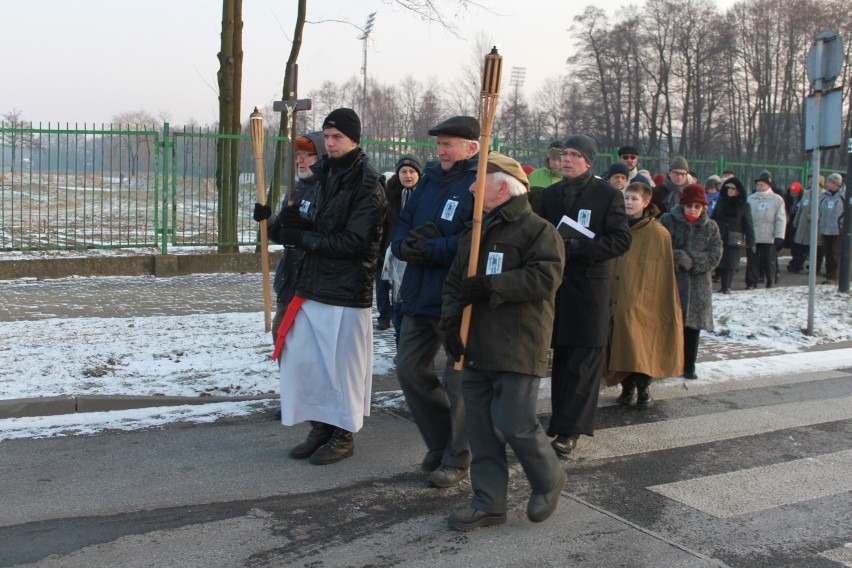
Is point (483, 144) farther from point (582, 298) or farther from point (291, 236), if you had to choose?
point (582, 298)

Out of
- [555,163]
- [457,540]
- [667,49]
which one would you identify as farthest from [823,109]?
[667,49]

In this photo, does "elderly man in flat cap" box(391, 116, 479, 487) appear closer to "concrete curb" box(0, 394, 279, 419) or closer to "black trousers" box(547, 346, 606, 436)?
"black trousers" box(547, 346, 606, 436)

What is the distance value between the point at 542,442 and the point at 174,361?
425 centimetres

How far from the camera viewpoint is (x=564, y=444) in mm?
5535

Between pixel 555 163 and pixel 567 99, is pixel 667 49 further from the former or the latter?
pixel 555 163

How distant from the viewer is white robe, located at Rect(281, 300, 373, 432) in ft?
16.9

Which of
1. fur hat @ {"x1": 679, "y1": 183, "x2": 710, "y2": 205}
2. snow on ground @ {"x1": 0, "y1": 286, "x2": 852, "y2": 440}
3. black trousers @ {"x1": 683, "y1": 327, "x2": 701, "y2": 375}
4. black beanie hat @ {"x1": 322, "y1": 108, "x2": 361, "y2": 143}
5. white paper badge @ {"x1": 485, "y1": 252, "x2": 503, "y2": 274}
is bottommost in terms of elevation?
snow on ground @ {"x1": 0, "y1": 286, "x2": 852, "y2": 440}

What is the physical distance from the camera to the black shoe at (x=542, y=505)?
4.31m

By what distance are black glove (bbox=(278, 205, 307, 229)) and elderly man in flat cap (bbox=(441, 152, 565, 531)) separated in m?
1.18

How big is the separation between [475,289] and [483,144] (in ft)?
2.29

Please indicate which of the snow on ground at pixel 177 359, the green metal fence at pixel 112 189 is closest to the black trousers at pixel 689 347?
the snow on ground at pixel 177 359

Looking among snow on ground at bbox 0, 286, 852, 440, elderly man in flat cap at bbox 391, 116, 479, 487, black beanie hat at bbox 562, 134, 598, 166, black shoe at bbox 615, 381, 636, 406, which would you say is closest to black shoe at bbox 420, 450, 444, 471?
elderly man in flat cap at bbox 391, 116, 479, 487

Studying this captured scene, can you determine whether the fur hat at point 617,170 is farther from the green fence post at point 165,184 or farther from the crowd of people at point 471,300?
the green fence post at point 165,184

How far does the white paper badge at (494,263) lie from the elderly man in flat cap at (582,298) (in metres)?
1.24
